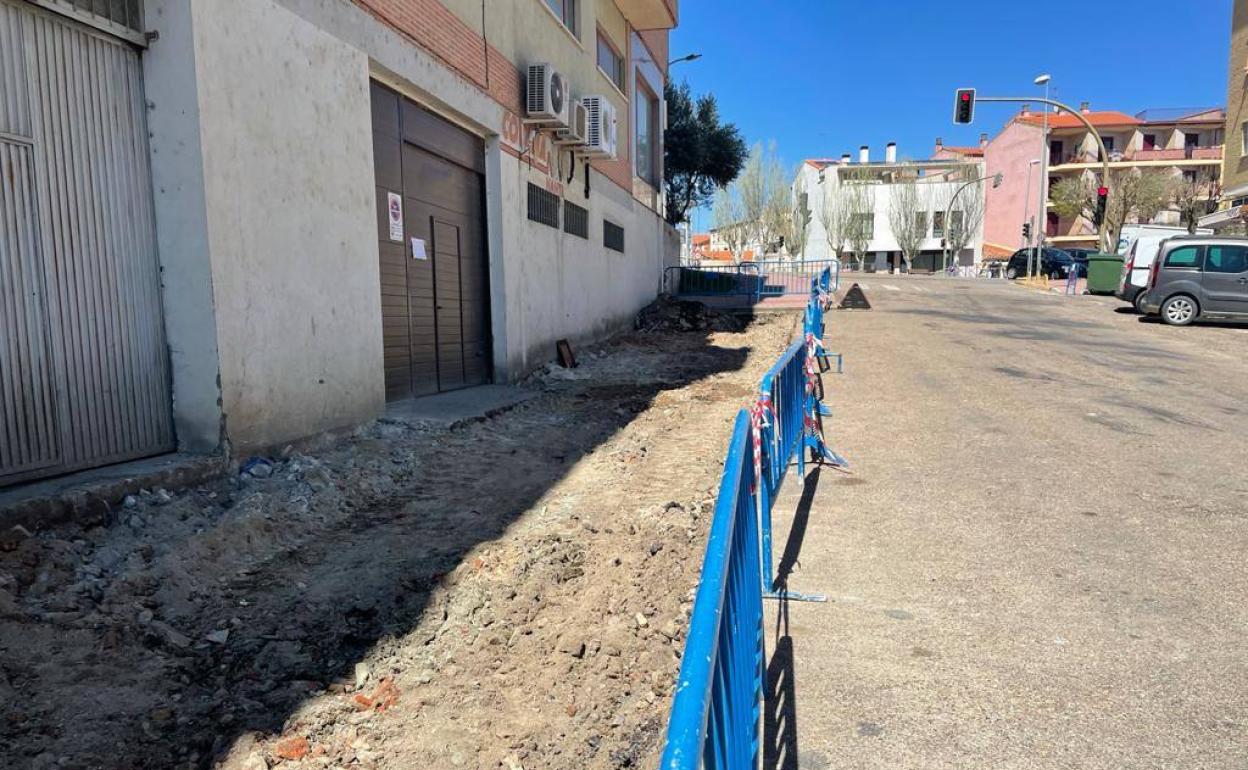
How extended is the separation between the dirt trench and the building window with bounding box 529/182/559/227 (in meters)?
6.52

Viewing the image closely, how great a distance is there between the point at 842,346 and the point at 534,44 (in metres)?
7.21

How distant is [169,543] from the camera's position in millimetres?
4023

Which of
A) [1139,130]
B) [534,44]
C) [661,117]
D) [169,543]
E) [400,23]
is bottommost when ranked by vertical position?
[169,543]

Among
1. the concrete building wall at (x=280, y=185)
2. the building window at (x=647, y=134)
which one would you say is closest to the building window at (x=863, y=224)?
the building window at (x=647, y=134)

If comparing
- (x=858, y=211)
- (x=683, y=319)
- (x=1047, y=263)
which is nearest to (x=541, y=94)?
(x=683, y=319)

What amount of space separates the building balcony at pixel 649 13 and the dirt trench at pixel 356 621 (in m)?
14.6

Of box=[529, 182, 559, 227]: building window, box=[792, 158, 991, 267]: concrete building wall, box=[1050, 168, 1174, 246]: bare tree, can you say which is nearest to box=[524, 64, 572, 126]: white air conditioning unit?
box=[529, 182, 559, 227]: building window

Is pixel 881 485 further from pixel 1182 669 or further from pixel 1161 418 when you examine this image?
pixel 1161 418

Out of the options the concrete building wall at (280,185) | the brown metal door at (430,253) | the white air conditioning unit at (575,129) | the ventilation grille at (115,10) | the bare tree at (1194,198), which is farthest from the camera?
the bare tree at (1194,198)

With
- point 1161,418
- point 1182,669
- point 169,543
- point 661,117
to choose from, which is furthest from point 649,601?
point 661,117

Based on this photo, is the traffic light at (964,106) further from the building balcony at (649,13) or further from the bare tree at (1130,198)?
the bare tree at (1130,198)

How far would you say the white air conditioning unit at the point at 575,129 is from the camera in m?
12.2

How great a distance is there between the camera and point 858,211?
202 ft

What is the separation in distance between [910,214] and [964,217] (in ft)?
13.5
